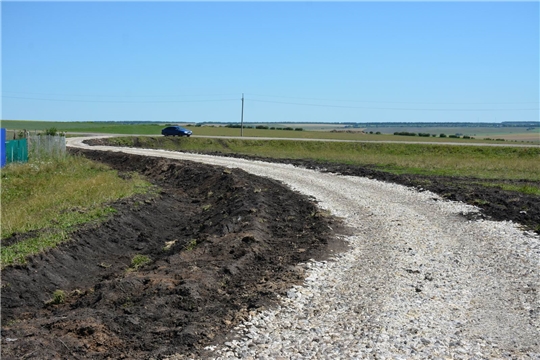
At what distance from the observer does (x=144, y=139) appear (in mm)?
62500

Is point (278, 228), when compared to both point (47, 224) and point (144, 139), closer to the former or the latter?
point (47, 224)

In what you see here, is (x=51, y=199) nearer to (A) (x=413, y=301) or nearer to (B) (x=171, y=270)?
(B) (x=171, y=270)

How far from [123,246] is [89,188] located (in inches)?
260

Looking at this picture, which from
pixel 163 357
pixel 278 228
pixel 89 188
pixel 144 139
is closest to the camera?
pixel 163 357

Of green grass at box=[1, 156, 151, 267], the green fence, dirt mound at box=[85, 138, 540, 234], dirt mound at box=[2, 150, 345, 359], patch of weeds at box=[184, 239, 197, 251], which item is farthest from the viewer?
the green fence

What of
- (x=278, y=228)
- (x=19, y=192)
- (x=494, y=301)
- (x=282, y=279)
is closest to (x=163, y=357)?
(x=282, y=279)

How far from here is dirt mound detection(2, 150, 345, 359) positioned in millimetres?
7293

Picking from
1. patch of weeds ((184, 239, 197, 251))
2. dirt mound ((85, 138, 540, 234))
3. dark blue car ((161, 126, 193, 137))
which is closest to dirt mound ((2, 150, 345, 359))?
patch of weeds ((184, 239, 197, 251))

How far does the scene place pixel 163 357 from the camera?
22.1 ft

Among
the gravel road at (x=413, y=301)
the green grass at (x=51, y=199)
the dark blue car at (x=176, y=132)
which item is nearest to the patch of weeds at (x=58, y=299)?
the green grass at (x=51, y=199)

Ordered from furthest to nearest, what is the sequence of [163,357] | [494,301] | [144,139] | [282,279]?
[144,139] < [282,279] < [494,301] < [163,357]

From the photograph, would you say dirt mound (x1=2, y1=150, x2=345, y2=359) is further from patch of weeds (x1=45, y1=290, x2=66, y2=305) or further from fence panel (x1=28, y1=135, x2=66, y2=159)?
fence panel (x1=28, y1=135, x2=66, y2=159)

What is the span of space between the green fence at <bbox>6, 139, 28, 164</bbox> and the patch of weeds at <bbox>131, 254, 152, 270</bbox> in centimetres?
1956

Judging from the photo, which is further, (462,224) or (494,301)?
(462,224)
